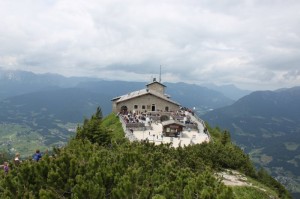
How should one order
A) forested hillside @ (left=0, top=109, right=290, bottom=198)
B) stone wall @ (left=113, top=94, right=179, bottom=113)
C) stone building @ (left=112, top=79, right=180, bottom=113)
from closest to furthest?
1. forested hillside @ (left=0, top=109, right=290, bottom=198)
2. stone building @ (left=112, top=79, right=180, bottom=113)
3. stone wall @ (left=113, top=94, right=179, bottom=113)

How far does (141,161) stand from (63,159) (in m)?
4.25

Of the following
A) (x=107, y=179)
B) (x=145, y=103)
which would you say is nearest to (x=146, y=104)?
(x=145, y=103)

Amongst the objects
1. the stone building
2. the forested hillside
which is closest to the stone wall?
the stone building

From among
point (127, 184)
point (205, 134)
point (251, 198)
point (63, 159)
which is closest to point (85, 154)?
point (63, 159)

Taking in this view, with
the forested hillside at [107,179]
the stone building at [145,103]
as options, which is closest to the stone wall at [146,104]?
the stone building at [145,103]

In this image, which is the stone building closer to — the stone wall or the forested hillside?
the stone wall

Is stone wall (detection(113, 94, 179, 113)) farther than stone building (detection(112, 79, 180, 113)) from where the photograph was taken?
Yes

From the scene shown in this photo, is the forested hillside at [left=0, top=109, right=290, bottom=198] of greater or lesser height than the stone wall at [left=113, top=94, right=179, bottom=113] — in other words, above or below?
below

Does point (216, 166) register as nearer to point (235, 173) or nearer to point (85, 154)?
point (235, 173)

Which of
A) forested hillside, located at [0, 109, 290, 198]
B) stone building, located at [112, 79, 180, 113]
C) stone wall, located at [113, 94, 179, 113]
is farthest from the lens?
stone wall, located at [113, 94, 179, 113]

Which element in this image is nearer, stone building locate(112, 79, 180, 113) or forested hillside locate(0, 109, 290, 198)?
forested hillside locate(0, 109, 290, 198)

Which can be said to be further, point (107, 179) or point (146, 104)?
point (146, 104)

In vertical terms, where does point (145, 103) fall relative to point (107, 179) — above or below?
above

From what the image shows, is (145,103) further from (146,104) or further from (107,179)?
(107,179)
